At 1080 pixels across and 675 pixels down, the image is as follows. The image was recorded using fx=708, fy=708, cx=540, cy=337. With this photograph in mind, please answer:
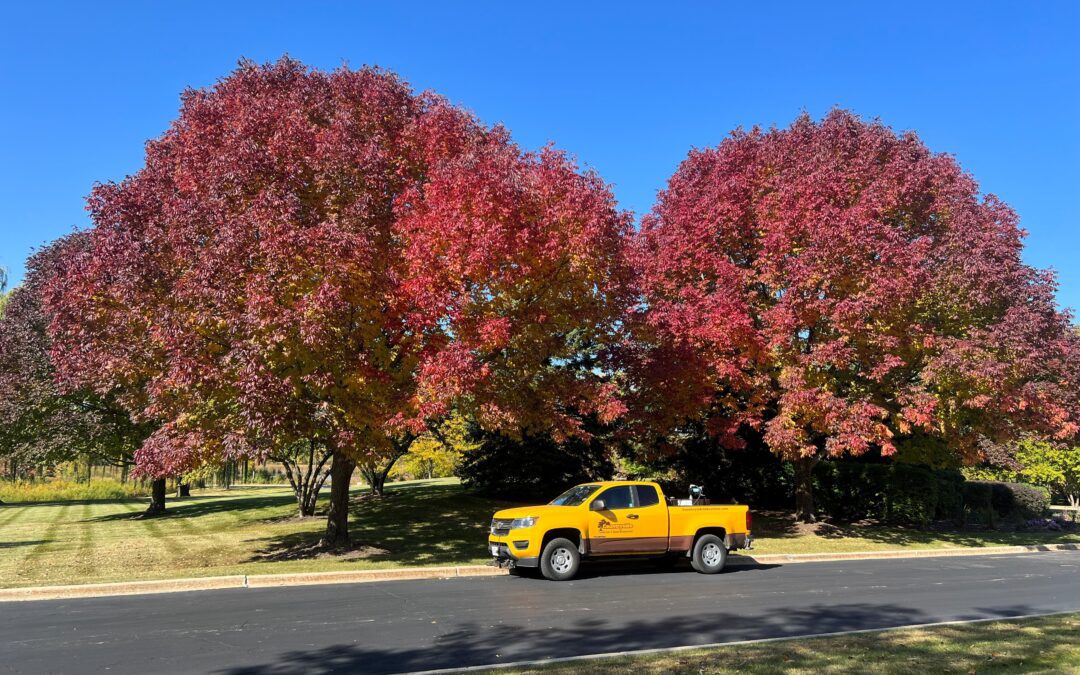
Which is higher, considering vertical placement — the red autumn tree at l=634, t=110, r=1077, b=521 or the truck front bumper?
the red autumn tree at l=634, t=110, r=1077, b=521

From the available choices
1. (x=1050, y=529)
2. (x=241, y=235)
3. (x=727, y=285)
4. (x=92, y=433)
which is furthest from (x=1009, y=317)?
(x=92, y=433)

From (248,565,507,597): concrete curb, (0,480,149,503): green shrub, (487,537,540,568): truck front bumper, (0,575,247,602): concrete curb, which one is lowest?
(0,480,149,503): green shrub

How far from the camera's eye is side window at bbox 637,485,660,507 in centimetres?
1328

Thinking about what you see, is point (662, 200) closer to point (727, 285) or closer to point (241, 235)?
point (727, 285)

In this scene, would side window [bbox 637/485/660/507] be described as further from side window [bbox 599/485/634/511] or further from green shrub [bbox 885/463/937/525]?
green shrub [bbox 885/463/937/525]

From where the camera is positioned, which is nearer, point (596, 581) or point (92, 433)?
point (596, 581)

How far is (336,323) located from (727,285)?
1015cm

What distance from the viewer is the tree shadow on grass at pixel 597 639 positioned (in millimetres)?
6609

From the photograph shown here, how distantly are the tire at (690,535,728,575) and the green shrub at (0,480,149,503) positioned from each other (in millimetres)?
42000

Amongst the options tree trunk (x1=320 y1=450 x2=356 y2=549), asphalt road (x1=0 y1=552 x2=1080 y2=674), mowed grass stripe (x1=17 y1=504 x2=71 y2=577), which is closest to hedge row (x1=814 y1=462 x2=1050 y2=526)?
asphalt road (x1=0 y1=552 x2=1080 y2=674)

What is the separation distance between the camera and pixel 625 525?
42.6 ft

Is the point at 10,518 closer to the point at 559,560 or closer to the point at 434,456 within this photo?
the point at 434,456

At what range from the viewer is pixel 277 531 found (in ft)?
67.4

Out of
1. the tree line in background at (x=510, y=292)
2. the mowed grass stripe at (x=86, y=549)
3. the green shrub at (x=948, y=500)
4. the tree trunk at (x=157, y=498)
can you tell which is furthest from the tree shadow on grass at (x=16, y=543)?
the green shrub at (x=948, y=500)
